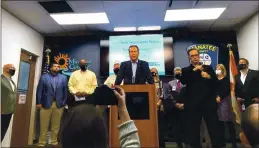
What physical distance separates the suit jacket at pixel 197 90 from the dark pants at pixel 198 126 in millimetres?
22

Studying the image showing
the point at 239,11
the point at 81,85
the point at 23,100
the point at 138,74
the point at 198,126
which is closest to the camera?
the point at 198,126

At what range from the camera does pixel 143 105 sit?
868mm

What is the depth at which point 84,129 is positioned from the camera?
218 millimetres

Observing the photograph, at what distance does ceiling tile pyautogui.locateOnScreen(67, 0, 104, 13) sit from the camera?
1.69 meters

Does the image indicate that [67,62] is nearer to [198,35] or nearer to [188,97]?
[198,35]

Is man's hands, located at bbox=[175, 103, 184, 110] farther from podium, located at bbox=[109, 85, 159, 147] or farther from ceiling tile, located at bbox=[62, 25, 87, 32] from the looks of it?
ceiling tile, located at bbox=[62, 25, 87, 32]

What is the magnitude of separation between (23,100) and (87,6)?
1131 millimetres

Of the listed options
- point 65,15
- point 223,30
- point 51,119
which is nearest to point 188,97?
point 51,119

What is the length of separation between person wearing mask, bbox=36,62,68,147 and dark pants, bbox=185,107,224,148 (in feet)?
4.26

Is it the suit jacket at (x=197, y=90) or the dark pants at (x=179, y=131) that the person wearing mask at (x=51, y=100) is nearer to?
the dark pants at (x=179, y=131)

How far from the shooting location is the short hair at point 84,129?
22 centimetres

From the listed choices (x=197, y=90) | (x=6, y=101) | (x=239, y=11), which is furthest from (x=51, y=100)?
(x=239, y=11)

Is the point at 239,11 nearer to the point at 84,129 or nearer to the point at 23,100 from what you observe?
the point at 84,129

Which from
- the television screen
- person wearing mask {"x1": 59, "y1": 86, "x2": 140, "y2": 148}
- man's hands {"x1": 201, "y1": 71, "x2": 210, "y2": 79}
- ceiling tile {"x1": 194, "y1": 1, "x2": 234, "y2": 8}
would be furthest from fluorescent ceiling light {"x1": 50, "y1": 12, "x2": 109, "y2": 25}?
person wearing mask {"x1": 59, "y1": 86, "x2": 140, "y2": 148}
